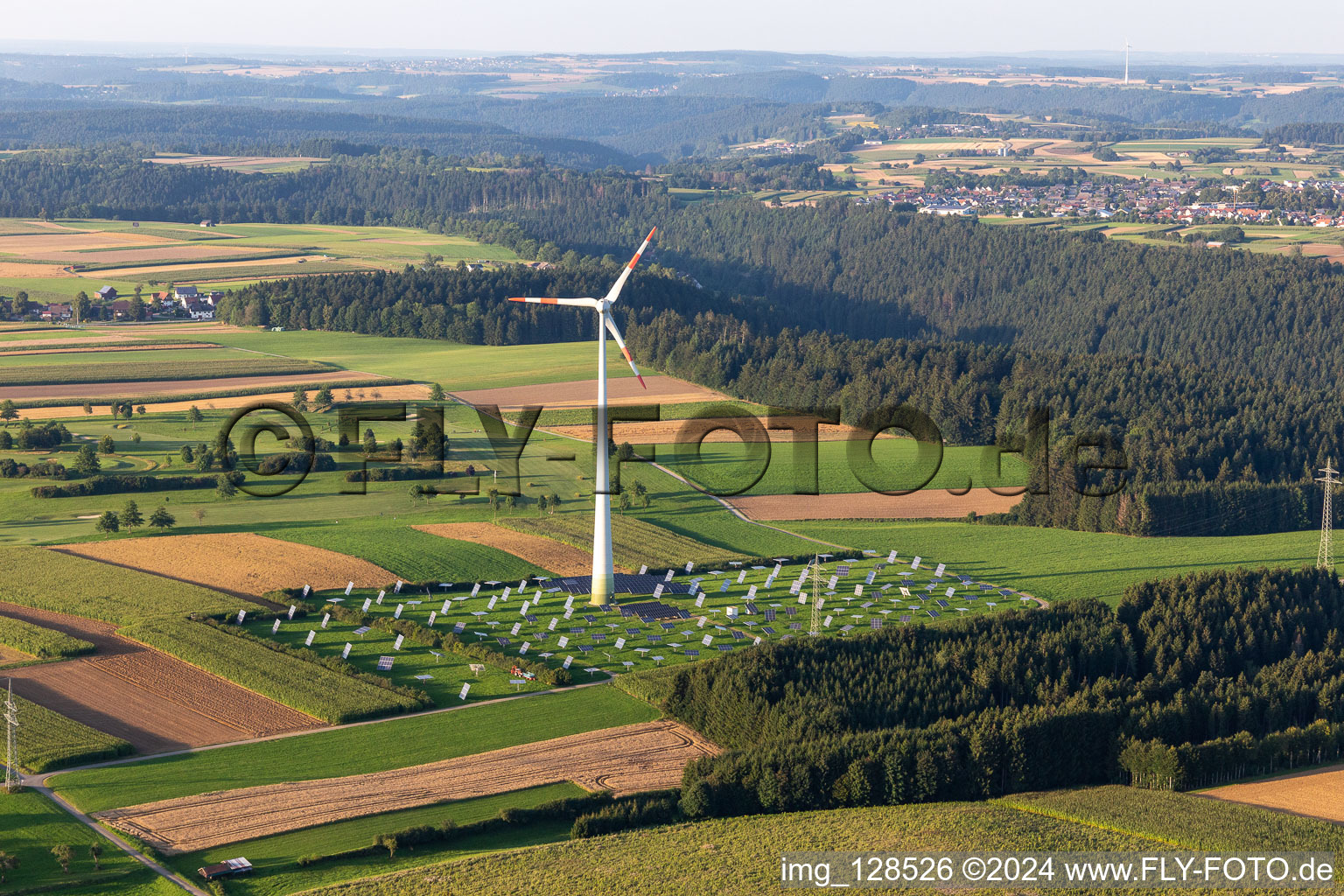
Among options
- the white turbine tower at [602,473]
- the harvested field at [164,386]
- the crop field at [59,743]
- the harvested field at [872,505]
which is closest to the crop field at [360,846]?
the crop field at [59,743]

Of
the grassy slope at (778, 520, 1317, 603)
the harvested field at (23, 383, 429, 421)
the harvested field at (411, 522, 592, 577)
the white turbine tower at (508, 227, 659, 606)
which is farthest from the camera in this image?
the harvested field at (23, 383, 429, 421)

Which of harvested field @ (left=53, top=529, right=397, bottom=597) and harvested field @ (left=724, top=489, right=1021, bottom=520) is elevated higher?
harvested field @ (left=53, top=529, right=397, bottom=597)

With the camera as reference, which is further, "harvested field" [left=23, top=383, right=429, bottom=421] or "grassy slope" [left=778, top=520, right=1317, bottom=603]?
"harvested field" [left=23, top=383, right=429, bottom=421]

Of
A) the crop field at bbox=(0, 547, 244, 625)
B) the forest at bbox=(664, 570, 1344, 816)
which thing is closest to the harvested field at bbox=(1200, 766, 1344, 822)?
the forest at bbox=(664, 570, 1344, 816)

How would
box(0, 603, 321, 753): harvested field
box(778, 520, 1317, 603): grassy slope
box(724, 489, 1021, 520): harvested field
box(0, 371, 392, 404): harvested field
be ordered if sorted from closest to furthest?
box(0, 603, 321, 753): harvested field, box(778, 520, 1317, 603): grassy slope, box(724, 489, 1021, 520): harvested field, box(0, 371, 392, 404): harvested field

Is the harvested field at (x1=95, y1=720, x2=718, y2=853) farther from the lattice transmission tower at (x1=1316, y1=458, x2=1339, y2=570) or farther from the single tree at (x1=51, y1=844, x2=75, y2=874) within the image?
the lattice transmission tower at (x1=1316, y1=458, x2=1339, y2=570)

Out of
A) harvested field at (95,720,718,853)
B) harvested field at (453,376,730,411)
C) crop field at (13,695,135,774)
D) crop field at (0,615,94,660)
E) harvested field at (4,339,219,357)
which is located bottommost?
harvested field at (95,720,718,853)

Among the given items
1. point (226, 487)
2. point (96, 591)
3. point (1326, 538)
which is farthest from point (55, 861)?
point (1326, 538)
